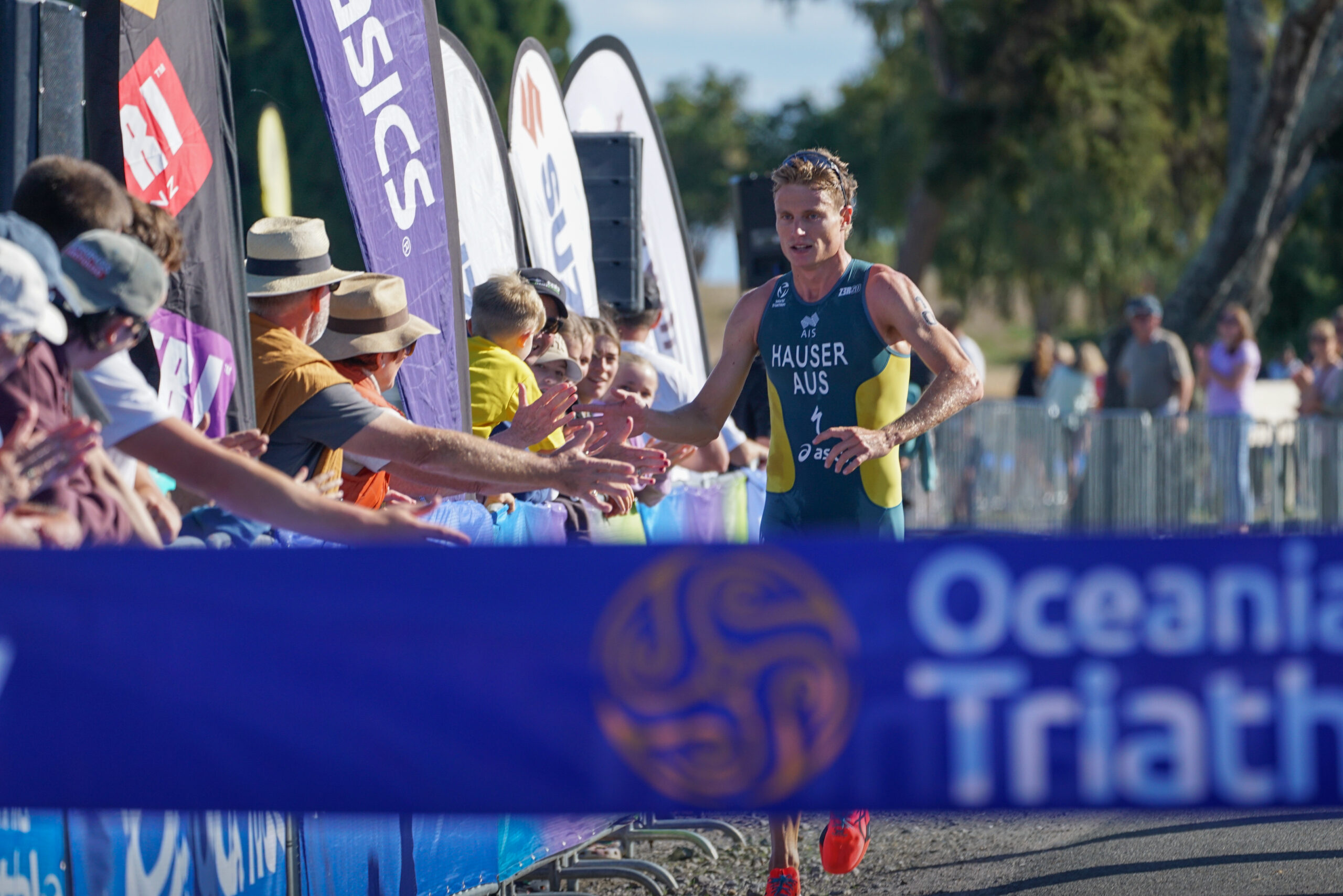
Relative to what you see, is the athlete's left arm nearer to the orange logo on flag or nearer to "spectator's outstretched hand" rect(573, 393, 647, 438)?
"spectator's outstretched hand" rect(573, 393, 647, 438)

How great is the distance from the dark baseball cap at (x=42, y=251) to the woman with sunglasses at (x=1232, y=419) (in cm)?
1277

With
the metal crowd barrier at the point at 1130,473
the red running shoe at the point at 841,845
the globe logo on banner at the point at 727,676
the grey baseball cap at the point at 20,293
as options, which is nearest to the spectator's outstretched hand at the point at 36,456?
the grey baseball cap at the point at 20,293

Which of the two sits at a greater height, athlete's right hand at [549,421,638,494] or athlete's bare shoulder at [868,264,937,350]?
athlete's bare shoulder at [868,264,937,350]

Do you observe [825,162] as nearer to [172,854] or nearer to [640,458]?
[640,458]

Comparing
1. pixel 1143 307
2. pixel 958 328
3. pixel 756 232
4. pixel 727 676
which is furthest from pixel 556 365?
pixel 1143 307

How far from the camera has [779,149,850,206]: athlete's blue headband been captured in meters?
5.04

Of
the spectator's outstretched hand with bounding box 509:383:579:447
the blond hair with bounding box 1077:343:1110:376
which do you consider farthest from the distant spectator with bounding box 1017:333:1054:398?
the spectator's outstretched hand with bounding box 509:383:579:447

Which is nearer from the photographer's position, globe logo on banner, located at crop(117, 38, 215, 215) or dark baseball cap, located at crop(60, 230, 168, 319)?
dark baseball cap, located at crop(60, 230, 168, 319)

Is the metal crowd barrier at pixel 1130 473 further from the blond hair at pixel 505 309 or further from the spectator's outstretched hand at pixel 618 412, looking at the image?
the spectator's outstretched hand at pixel 618 412

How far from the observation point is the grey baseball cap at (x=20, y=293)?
262 centimetres

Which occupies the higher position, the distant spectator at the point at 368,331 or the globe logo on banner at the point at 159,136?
the globe logo on banner at the point at 159,136

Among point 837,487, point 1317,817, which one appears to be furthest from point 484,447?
point 1317,817

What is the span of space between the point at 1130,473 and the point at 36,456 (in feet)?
45.3

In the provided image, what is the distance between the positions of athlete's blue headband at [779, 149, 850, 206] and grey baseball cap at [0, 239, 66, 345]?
2824mm
